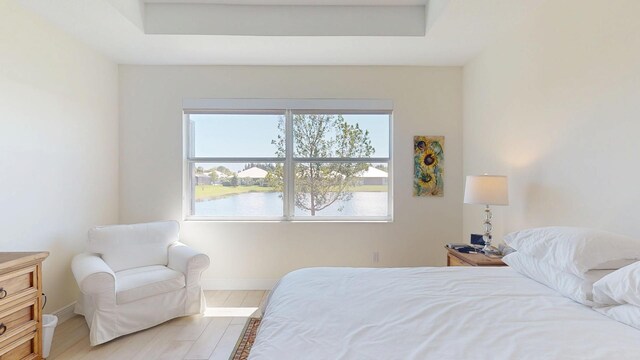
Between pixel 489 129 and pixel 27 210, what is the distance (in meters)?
3.99

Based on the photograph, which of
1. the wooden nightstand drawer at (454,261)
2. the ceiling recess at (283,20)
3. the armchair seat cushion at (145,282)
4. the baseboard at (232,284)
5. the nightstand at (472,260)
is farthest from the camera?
the baseboard at (232,284)

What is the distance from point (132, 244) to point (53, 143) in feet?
3.51

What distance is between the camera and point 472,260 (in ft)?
7.64

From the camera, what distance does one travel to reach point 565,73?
6.65ft

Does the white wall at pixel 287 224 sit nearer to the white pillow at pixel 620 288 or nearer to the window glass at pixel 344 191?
the window glass at pixel 344 191

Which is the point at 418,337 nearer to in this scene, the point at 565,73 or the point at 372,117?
the point at 565,73

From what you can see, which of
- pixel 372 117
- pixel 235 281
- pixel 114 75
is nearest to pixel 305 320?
pixel 235 281

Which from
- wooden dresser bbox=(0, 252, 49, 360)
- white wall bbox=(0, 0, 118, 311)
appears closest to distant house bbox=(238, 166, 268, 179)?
white wall bbox=(0, 0, 118, 311)

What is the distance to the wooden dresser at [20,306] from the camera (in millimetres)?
1772

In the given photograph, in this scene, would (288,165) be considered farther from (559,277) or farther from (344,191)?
(559,277)

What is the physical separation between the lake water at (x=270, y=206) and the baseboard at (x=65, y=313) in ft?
4.52

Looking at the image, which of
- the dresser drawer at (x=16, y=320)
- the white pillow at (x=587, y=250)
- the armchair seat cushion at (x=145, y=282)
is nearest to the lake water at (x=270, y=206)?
the armchair seat cushion at (x=145, y=282)

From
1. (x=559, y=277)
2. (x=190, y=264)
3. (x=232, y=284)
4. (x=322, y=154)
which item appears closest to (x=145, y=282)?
(x=190, y=264)

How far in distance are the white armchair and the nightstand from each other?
2.17m
